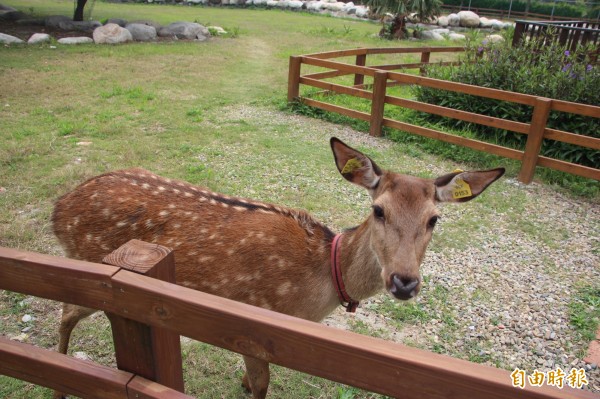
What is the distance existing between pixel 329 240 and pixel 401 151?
5.02m

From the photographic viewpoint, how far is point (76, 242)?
126 inches

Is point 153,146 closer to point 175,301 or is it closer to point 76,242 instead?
point 76,242

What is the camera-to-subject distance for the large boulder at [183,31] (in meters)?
17.7

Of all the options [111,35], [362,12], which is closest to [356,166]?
[111,35]

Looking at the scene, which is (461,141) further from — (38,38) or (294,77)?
(38,38)

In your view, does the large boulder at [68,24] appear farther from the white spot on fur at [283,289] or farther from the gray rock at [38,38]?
the white spot on fur at [283,289]

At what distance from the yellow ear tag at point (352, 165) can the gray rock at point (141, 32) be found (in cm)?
1542

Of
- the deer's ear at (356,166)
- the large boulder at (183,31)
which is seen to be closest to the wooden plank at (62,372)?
the deer's ear at (356,166)

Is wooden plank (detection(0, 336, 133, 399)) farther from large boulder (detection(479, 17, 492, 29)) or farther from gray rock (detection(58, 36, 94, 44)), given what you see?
large boulder (detection(479, 17, 492, 29))

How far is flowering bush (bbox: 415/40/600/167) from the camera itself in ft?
25.2

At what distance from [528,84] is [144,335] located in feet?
27.6

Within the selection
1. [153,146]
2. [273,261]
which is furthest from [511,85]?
[273,261]

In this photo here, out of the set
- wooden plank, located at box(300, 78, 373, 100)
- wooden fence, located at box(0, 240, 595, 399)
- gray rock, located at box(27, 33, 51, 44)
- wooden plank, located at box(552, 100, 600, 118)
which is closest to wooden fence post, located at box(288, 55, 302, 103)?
wooden plank, located at box(300, 78, 373, 100)

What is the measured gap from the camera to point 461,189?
10.3 feet
